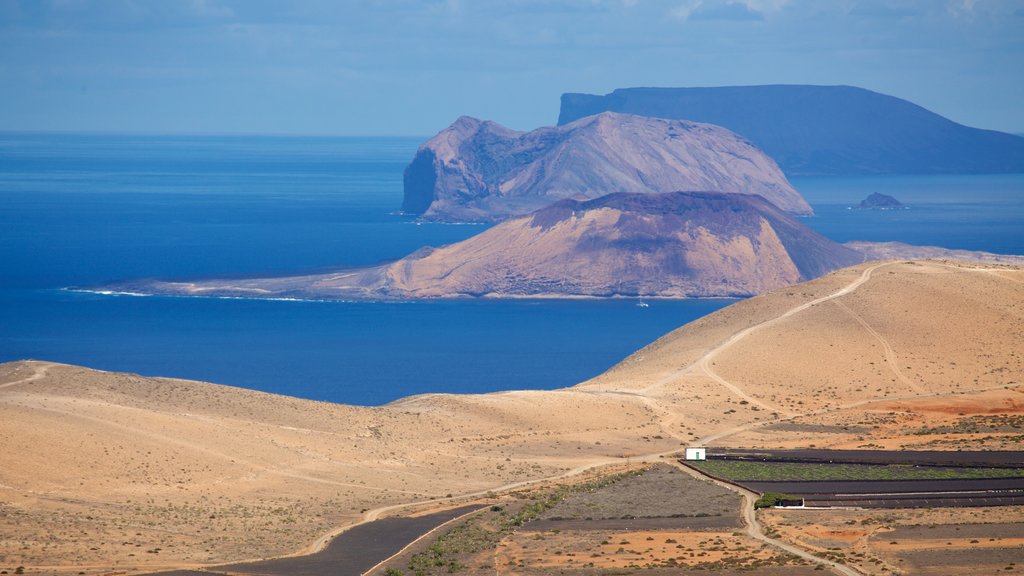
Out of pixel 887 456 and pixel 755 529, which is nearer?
pixel 755 529

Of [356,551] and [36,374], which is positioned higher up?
[36,374]

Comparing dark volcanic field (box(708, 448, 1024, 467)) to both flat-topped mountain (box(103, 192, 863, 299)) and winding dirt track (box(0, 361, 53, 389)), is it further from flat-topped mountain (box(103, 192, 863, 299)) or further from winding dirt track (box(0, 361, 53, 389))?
flat-topped mountain (box(103, 192, 863, 299))

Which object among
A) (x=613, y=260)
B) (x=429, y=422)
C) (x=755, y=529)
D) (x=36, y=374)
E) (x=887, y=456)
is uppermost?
(x=613, y=260)

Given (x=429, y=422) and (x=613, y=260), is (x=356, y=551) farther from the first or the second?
(x=613, y=260)

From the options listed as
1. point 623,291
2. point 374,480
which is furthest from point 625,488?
point 623,291

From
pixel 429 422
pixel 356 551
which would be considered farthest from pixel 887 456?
pixel 356 551

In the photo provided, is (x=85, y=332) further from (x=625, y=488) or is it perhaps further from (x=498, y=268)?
(x=625, y=488)
